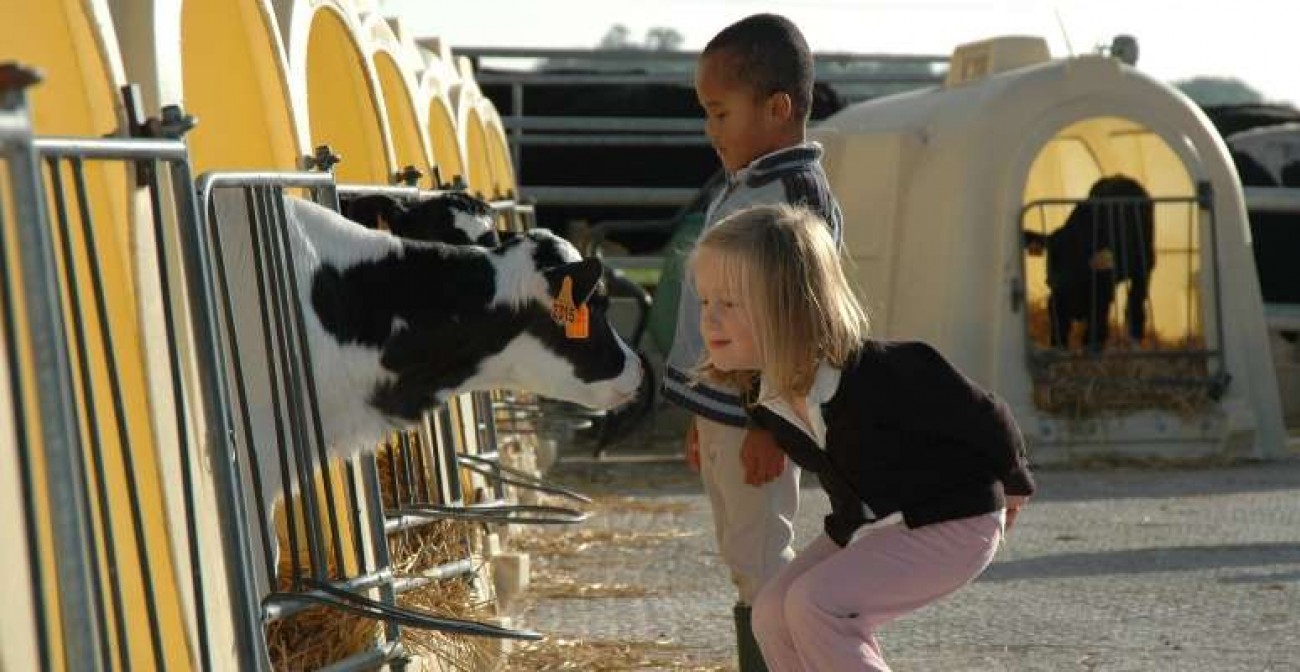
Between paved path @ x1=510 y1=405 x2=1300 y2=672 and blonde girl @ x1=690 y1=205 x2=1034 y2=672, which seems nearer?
blonde girl @ x1=690 y1=205 x2=1034 y2=672

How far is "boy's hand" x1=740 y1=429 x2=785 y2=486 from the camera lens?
5520mm

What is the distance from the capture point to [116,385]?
3.80 meters

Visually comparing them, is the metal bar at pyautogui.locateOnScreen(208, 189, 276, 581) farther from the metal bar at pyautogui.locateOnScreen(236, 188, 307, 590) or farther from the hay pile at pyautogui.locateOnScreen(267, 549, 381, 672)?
the hay pile at pyautogui.locateOnScreen(267, 549, 381, 672)

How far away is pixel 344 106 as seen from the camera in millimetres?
8359

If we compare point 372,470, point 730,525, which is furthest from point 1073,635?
point 372,470

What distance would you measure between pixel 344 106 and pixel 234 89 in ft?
5.53

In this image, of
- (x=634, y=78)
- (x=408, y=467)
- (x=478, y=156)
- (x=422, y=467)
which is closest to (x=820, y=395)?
(x=408, y=467)

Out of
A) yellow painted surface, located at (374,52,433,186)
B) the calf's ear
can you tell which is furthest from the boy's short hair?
yellow painted surface, located at (374,52,433,186)

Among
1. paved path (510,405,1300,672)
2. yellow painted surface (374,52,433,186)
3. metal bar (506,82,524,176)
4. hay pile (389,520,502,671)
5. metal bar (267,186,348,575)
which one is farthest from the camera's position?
metal bar (506,82,524,176)

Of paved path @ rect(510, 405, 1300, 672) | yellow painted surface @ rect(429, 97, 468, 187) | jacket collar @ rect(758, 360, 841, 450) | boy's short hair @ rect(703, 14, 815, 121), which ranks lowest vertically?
paved path @ rect(510, 405, 1300, 672)

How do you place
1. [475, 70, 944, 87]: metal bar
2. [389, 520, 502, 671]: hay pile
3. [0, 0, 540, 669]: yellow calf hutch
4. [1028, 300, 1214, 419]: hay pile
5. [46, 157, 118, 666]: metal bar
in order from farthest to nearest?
[475, 70, 944, 87]: metal bar
[1028, 300, 1214, 419]: hay pile
[389, 520, 502, 671]: hay pile
[46, 157, 118, 666]: metal bar
[0, 0, 540, 669]: yellow calf hutch

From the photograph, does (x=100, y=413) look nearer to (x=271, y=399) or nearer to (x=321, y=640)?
(x=271, y=399)

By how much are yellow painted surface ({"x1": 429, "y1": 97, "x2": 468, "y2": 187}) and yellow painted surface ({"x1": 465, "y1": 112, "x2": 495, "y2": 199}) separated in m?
2.14

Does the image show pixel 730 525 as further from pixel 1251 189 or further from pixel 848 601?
pixel 1251 189
